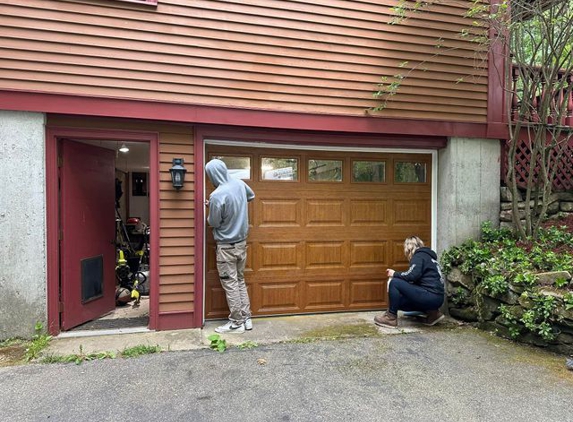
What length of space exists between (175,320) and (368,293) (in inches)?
92.8

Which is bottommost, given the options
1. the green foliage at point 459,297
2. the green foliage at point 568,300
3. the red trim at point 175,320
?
the red trim at point 175,320

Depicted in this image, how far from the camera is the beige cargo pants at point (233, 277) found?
12.8 ft

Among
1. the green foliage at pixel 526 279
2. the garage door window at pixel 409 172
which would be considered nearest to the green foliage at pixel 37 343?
the garage door window at pixel 409 172

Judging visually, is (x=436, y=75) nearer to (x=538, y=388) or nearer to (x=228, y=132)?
(x=228, y=132)

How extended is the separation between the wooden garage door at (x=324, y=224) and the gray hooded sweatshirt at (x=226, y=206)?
41 centimetres

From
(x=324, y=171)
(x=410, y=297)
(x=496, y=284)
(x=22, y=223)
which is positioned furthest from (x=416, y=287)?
(x=22, y=223)

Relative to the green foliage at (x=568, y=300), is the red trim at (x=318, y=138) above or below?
above

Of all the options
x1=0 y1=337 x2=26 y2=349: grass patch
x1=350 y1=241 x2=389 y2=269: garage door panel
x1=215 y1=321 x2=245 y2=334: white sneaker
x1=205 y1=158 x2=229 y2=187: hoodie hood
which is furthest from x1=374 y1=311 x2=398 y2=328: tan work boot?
x1=0 y1=337 x2=26 y2=349: grass patch

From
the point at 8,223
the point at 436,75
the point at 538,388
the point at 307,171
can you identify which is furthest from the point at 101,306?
the point at 436,75

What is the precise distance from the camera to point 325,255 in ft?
15.0

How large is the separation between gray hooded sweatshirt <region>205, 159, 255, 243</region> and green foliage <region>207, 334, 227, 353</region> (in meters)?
0.96

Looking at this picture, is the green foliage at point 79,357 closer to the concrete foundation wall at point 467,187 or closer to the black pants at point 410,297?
the black pants at point 410,297

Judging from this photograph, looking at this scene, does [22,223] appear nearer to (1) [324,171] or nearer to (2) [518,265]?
(1) [324,171]

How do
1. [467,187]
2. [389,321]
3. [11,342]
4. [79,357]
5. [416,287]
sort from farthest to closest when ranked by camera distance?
[467,187], [389,321], [416,287], [11,342], [79,357]
